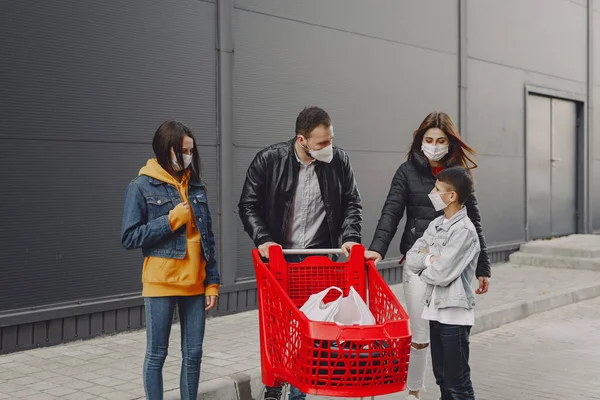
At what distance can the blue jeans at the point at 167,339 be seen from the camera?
4.31 metres

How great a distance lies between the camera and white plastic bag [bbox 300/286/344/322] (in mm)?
3753

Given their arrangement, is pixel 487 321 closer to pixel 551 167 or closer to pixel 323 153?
pixel 323 153

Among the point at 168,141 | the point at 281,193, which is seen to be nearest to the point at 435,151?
the point at 281,193

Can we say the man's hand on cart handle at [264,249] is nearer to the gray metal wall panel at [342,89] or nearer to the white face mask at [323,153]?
the white face mask at [323,153]

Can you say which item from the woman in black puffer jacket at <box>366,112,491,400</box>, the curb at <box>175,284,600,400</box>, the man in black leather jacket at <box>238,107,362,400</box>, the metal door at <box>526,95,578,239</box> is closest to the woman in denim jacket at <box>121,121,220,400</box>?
the man in black leather jacket at <box>238,107,362,400</box>

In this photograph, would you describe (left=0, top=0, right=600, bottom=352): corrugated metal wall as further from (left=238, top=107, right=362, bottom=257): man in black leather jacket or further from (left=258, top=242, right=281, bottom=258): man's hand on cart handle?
(left=258, top=242, right=281, bottom=258): man's hand on cart handle

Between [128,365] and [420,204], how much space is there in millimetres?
2802

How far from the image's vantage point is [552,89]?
48.4 feet

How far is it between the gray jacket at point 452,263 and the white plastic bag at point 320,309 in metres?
0.71

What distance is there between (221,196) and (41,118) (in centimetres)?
228

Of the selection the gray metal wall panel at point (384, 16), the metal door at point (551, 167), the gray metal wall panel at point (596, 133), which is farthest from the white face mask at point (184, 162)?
the gray metal wall panel at point (596, 133)

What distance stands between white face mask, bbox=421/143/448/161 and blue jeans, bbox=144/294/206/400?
1.75m

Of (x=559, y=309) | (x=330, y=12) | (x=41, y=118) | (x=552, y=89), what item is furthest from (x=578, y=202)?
(x=41, y=118)

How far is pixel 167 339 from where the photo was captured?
443cm
